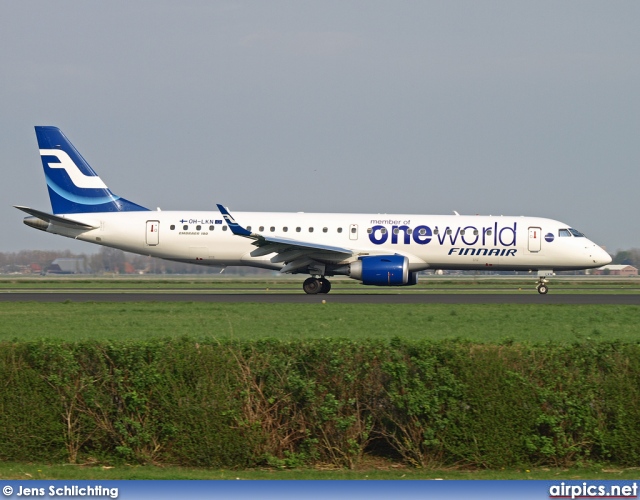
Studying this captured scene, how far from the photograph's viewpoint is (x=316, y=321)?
845 inches

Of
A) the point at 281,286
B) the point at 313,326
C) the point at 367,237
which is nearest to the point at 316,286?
the point at 367,237

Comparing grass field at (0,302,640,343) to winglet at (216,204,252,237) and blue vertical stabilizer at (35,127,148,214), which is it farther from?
blue vertical stabilizer at (35,127,148,214)

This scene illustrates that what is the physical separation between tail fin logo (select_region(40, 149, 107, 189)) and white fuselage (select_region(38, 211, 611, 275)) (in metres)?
1.65

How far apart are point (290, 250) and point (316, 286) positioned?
231 centimetres

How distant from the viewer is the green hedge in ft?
32.6

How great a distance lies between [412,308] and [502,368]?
57.0 feet

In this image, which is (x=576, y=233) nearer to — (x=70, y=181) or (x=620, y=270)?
(x=70, y=181)

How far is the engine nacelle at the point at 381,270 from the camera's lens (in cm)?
3562

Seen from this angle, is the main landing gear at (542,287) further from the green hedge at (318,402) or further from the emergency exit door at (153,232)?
the green hedge at (318,402)

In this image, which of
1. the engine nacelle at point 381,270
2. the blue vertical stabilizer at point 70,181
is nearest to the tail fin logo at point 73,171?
the blue vertical stabilizer at point 70,181

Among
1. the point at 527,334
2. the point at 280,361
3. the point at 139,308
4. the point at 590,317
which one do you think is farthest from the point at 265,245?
the point at 280,361

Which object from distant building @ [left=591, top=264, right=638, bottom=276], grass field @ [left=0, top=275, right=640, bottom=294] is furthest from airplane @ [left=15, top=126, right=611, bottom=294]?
distant building @ [left=591, top=264, right=638, bottom=276]

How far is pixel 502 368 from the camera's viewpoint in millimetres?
9953

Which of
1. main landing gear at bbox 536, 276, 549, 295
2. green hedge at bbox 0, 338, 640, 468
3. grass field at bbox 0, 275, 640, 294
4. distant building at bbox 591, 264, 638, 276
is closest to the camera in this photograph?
green hedge at bbox 0, 338, 640, 468
